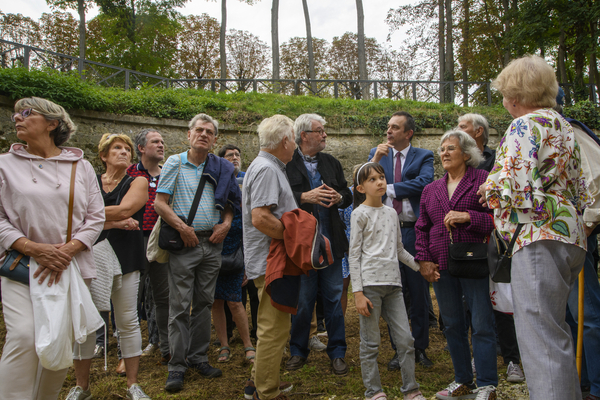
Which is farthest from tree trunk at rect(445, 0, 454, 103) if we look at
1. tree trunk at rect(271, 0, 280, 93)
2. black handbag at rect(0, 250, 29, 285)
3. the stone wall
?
black handbag at rect(0, 250, 29, 285)

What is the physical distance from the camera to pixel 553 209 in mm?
1918

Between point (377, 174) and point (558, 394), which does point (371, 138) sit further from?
point (558, 394)

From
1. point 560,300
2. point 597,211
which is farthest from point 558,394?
point 597,211

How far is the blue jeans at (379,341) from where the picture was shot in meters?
2.73

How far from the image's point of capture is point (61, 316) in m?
2.16

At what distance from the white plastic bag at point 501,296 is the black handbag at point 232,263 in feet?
7.52

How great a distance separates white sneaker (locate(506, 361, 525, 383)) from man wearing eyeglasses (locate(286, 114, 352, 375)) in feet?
4.15

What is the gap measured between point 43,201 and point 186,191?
1239 millimetres

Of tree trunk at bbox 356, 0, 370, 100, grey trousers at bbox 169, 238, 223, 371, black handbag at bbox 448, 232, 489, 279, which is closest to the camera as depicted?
black handbag at bbox 448, 232, 489, 279

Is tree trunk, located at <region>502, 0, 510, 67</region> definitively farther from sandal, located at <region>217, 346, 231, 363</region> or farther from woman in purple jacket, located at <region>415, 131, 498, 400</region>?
sandal, located at <region>217, 346, 231, 363</region>

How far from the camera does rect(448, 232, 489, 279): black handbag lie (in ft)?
8.68

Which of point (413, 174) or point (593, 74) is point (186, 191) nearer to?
point (413, 174)

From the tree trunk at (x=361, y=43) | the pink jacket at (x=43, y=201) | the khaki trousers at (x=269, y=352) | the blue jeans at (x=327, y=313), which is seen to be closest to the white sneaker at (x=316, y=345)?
the blue jeans at (x=327, y=313)

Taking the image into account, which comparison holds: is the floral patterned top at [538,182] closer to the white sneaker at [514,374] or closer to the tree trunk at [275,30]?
the white sneaker at [514,374]
